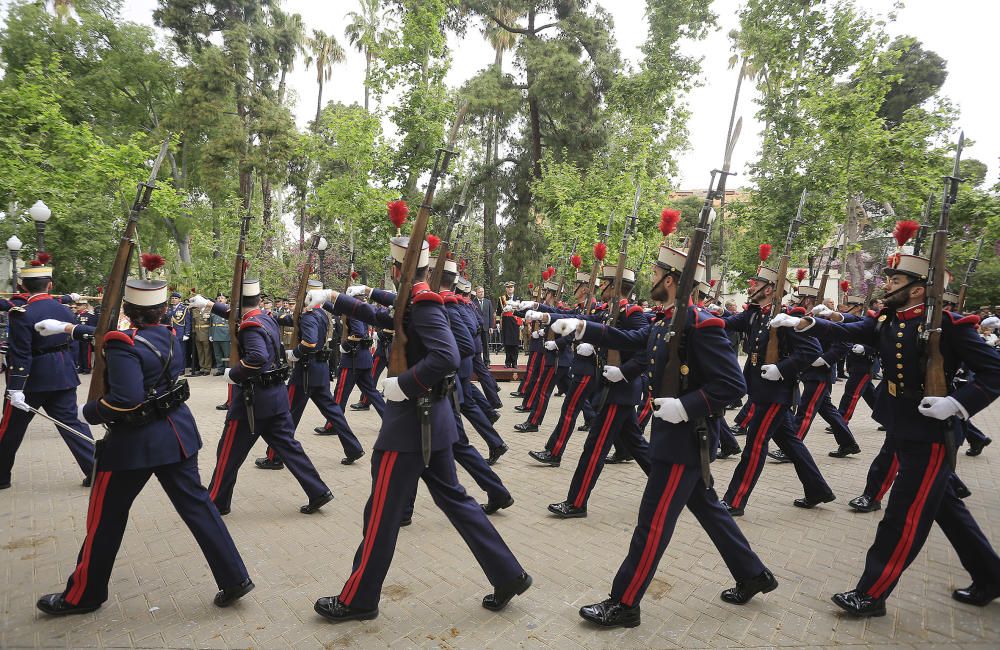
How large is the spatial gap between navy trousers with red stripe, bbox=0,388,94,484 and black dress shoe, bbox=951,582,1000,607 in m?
7.03

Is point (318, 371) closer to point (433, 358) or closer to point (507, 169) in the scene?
point (433, 358)

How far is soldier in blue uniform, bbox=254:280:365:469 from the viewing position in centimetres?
651

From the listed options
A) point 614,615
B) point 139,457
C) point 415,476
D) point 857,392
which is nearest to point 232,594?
point 139,457

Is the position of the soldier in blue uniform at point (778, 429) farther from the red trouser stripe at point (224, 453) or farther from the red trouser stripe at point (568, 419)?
the red trouser stripe at point (224, 453)

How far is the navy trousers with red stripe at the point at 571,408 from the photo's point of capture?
673cm

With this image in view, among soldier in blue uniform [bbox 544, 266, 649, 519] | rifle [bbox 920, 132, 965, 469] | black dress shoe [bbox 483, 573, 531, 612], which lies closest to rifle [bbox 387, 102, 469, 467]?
black dress shoe [bbox 483, 573, 531, 612]

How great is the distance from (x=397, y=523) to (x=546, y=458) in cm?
374

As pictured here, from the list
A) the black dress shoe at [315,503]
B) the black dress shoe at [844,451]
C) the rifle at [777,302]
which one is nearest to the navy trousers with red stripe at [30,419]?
the black dress shoe at [315,503]

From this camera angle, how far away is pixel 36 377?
564 centimetres

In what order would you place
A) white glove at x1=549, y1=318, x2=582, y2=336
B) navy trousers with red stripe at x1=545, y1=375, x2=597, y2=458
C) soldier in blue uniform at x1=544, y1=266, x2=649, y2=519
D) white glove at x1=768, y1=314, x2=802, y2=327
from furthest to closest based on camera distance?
navy trousers with red stripe at x1=545, y1=375, x2=597, y2=458 → soldier in blue uniform at x1=544, y1=266, x2=649, y2=519 → white glove at x1=768, y1=314, x2=802, y2=327 → white glove at x1=549, y1=318, x2=582, y2=336

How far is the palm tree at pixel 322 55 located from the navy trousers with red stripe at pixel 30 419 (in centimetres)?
3011

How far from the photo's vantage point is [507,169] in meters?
25.1

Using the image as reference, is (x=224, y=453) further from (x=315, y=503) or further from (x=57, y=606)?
(x=57, y=606)

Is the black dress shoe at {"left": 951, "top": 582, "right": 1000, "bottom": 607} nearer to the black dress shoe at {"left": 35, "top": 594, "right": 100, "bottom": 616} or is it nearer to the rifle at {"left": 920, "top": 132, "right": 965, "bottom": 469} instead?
the rifle at {"left": 920, "top": 132, "right": 965, "bottom": 469}
